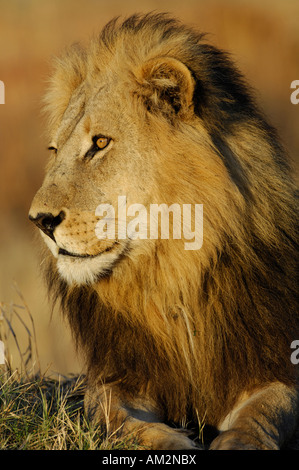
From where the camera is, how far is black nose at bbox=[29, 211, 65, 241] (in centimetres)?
420

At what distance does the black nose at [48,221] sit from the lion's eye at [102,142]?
428mm

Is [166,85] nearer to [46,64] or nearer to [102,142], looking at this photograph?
[102,142]

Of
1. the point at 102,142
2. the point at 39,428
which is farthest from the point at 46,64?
the point at 39,428

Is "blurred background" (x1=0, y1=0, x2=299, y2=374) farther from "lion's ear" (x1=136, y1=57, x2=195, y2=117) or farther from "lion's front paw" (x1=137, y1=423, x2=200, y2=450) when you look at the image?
"lion's front paw" (x1=137, y1=423, x2=200, y2=450)

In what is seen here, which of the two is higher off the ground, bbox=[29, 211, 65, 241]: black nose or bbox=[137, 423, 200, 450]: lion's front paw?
bbox=[29, 211, 65, 241]: black nose

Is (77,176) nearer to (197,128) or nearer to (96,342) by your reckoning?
(197,128)

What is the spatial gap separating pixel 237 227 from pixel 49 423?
134 cm

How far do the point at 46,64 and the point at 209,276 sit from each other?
10485 millimetres

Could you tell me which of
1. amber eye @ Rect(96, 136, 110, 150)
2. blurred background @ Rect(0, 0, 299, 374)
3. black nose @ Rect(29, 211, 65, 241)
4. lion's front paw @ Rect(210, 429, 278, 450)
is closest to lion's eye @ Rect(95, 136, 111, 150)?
amber eye @ Rect(96, 136, 110, 150)

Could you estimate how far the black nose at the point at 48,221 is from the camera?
13.8ft
